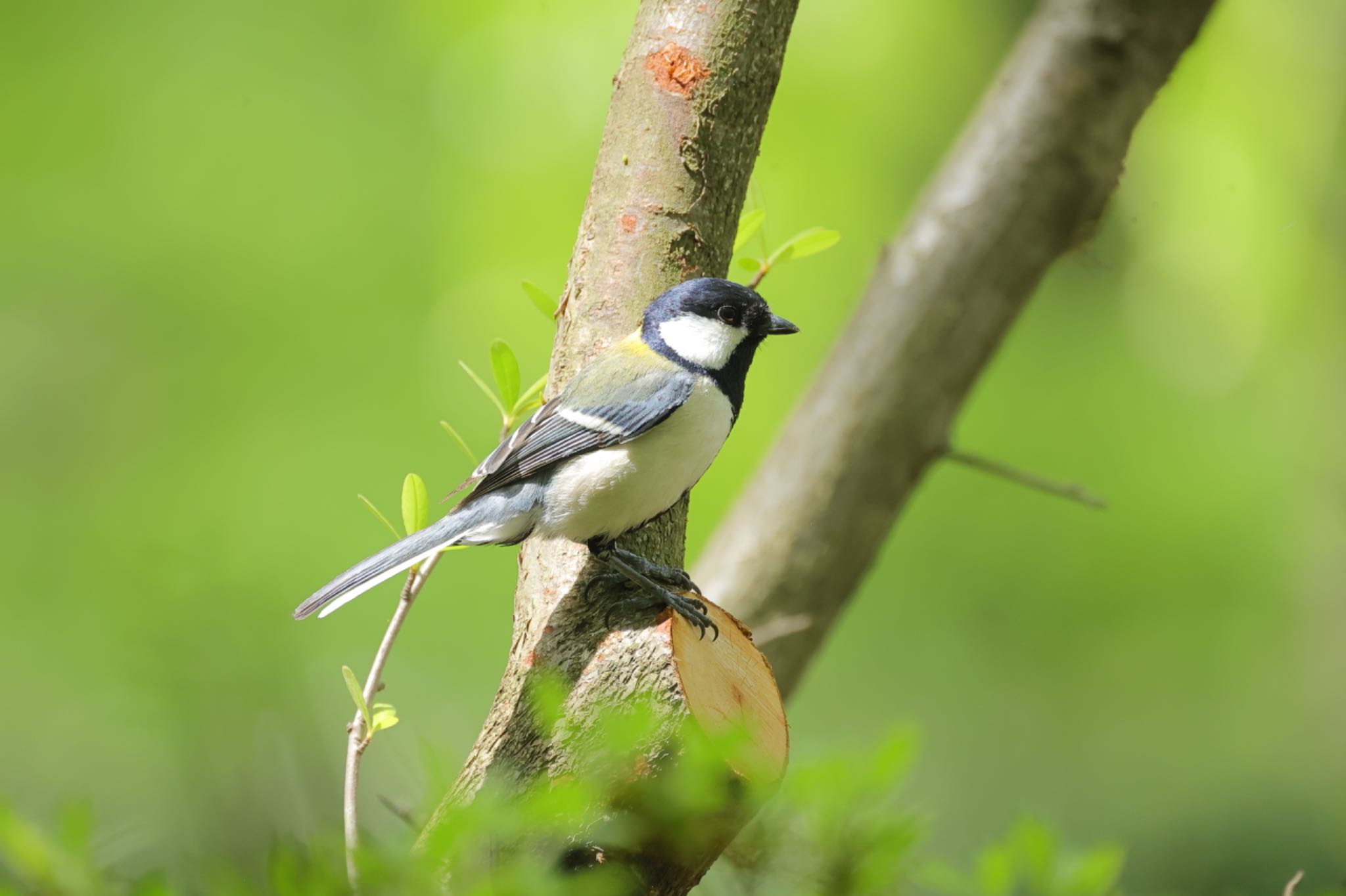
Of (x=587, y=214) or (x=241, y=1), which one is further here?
(x=241, y=1)

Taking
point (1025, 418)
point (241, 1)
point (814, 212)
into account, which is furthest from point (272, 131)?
point (1025, 418)

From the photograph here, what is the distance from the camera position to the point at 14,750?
10.1 ft

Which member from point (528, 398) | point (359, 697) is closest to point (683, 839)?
point (359, 697)

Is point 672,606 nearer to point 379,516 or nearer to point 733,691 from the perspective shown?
point 733,691

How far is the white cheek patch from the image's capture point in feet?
4.39

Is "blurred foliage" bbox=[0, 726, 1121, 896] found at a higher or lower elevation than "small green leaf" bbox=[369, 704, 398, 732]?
higher

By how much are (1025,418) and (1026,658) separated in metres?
0.85

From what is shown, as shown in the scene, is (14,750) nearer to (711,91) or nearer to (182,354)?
(182,354)

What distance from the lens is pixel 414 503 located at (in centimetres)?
123

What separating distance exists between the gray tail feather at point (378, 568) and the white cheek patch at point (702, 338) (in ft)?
1.14

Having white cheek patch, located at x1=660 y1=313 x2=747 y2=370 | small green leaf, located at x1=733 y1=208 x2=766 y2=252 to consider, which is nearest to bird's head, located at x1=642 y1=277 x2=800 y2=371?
white cheek patch, located at x1=660 y1=313 x2=747 y2=370

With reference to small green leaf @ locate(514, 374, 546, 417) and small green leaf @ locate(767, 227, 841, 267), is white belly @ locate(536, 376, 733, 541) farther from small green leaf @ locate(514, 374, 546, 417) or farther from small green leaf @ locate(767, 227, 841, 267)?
small green leaf @ locate(767, 227, 841, 267)

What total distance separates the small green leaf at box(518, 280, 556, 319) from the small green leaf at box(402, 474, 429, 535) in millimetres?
287

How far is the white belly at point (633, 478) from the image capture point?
1.25 metres
